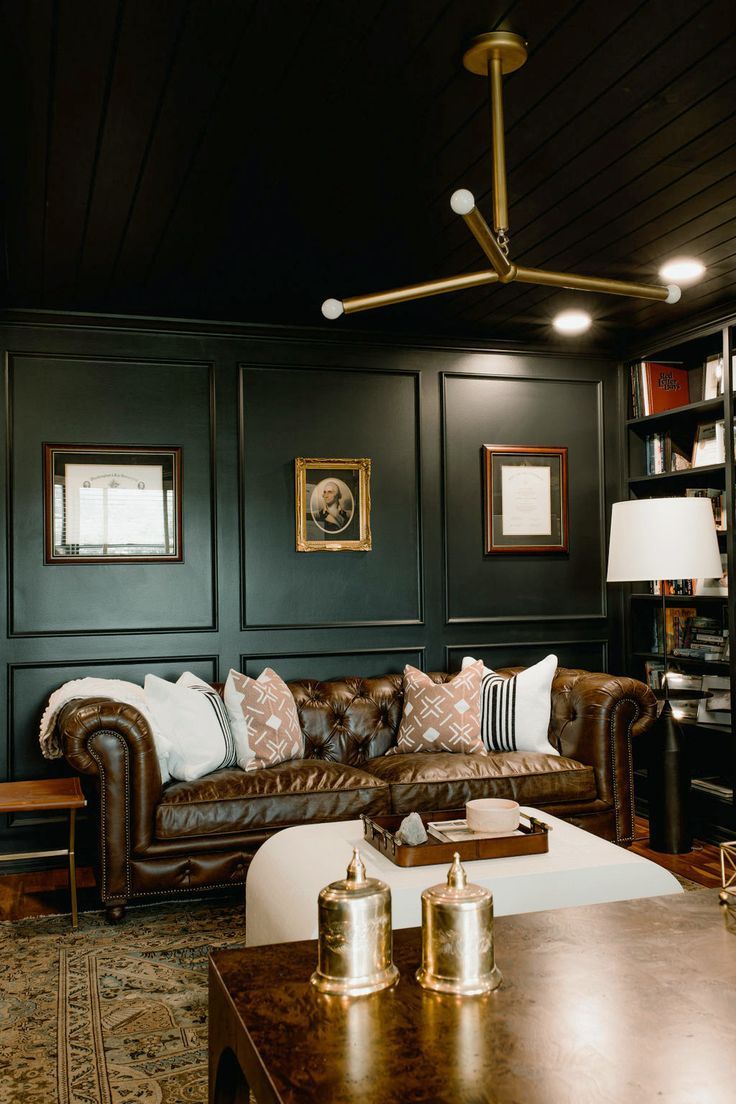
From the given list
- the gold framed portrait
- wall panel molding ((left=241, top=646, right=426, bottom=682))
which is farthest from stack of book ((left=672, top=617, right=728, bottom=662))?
the gold framed portrait

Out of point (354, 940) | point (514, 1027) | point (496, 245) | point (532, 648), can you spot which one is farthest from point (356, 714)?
point (514, 1027)

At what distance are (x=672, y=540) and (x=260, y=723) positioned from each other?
187 cm

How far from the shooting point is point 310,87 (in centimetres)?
236

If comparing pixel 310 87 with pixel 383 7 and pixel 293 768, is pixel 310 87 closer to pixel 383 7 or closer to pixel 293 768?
pixel 383 7

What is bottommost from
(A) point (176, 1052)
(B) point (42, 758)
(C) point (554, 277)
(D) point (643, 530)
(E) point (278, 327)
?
(A) point (176, 1052)

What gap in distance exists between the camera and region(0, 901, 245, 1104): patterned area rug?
7.07 ft

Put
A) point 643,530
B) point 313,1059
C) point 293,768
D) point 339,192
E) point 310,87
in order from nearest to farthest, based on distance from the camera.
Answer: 1. point 313,1059
2. point 310,87
3. point 339,192
4. point 293,768
5. point 643,530

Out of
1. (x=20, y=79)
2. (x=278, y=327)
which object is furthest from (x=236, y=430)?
(x=20, y=79)

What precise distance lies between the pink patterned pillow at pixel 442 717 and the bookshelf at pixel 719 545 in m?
1.08

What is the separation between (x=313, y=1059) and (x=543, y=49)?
2169 millimetres

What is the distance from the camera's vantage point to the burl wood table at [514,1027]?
121cm

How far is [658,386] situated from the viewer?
4836 millimetres

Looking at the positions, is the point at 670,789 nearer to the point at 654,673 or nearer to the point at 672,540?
the point at 654,673

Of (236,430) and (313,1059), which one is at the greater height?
(236,430)
